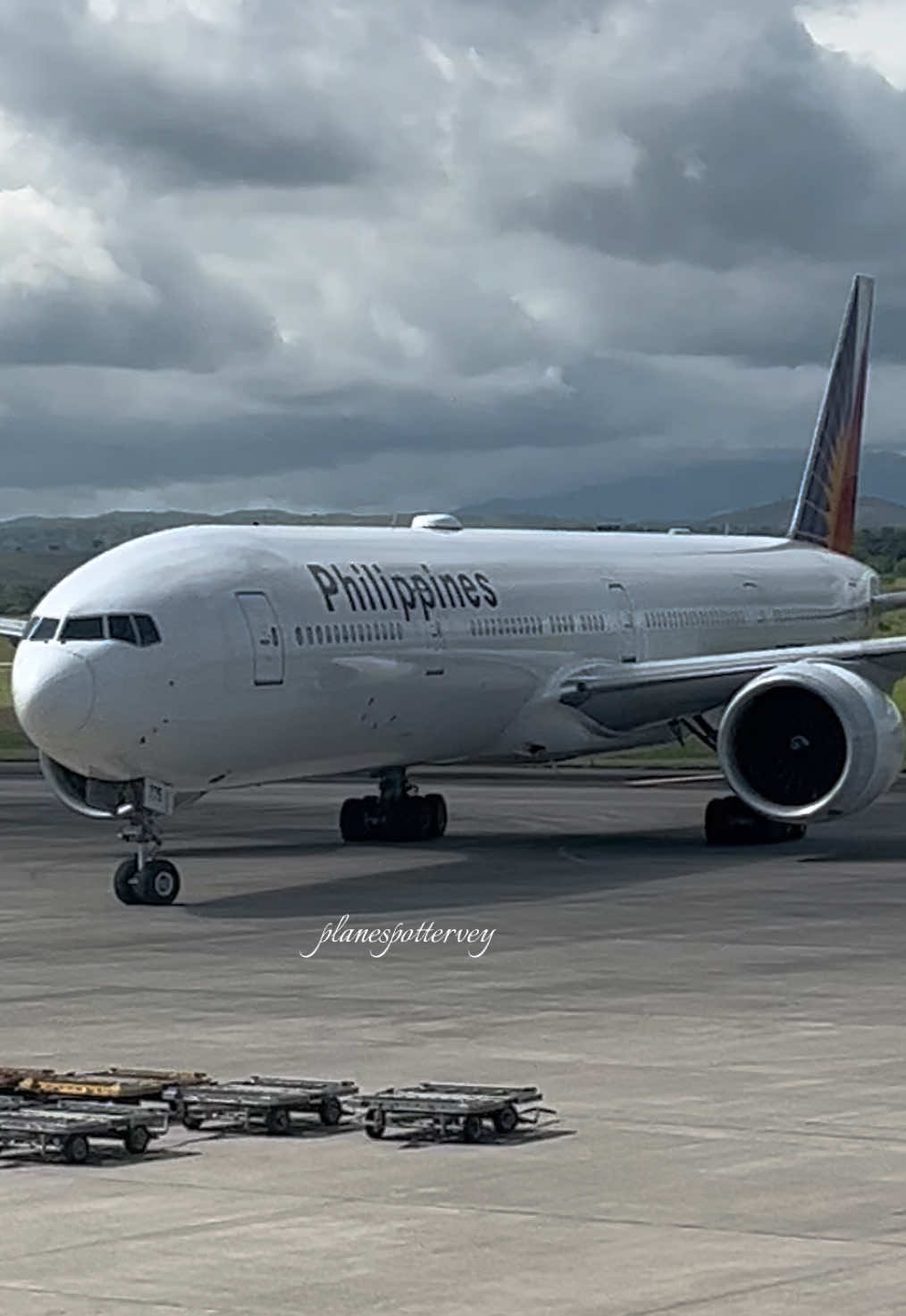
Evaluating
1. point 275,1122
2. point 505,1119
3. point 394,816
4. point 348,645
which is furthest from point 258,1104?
point 394,816

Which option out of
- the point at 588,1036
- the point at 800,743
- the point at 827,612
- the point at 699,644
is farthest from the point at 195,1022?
the point at 827,612

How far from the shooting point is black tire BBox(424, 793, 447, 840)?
41.0 meters

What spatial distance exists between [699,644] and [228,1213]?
106 feet

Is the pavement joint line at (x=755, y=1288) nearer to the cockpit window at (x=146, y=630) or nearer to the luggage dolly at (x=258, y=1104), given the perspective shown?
the luggage dolly at (x=258, y=1104)

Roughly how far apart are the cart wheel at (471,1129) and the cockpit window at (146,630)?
16419 mm

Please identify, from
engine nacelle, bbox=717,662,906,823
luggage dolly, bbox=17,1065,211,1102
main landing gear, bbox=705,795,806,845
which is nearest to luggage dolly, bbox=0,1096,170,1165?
luggage dolly, bbox=17,1065,211,1102

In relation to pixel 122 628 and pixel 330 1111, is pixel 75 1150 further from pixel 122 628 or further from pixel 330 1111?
→ pixel 122 628

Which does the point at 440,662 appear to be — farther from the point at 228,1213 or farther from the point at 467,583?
the point at 228,1213

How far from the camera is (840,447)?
5597 centimetres

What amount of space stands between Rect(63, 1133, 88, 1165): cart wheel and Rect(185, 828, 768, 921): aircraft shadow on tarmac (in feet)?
48.5

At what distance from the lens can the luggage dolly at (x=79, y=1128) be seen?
52.5 ft

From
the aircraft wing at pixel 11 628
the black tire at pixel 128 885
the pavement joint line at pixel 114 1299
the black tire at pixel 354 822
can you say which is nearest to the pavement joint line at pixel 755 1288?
the pavement joint line at pixel 114 1299

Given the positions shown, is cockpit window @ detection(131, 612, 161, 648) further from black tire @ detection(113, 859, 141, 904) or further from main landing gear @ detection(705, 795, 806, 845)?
main landing gear @ detection(705, 795, 806, 845)

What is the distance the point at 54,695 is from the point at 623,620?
1406 cm
